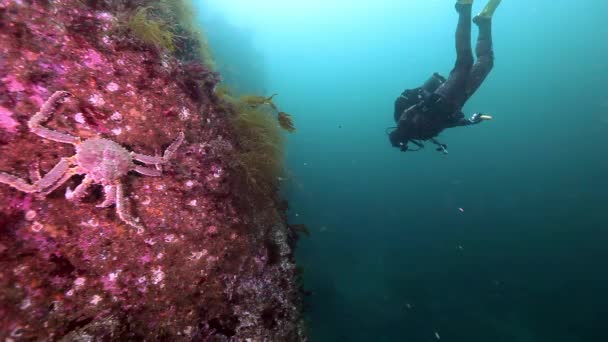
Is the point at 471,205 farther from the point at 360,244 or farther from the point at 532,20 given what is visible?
the point at 532,20

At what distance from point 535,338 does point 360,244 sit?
418 inches

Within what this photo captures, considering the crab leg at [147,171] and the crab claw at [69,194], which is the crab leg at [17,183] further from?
the crab leg at [147,171]

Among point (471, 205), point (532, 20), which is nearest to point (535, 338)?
point (471, 205)

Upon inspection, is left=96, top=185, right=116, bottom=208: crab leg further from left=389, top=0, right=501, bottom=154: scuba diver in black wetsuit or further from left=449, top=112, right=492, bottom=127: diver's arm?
left=449, top=112, right=492, bottom=127: diver's arm

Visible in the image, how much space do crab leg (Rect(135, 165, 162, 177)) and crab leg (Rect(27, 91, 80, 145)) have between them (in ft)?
1.74

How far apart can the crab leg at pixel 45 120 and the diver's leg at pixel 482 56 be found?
9.56 meters

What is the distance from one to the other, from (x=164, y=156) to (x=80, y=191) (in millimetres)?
780

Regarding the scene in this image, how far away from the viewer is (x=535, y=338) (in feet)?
50.5

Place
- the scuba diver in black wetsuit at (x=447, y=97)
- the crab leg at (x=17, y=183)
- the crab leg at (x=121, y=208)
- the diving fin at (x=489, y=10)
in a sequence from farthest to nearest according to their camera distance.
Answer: the diving fin at (x=489, y=10) < the scuba diver in black wetsuit at (x=447, y=97) < the crab leg at (x=121, y=208) < the crab leg at (x=17, y=183)

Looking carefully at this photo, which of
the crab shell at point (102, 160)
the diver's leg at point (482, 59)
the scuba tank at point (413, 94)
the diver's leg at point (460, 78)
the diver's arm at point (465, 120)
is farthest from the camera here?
the scuba tank at point (413, 94)

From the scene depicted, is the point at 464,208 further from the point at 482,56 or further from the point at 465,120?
the point at 465,120

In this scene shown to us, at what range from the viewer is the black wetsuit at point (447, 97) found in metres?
8.21

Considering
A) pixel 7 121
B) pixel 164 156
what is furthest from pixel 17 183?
pixel 164 156

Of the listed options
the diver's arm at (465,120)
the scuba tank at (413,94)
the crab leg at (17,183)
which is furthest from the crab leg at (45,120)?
the diver's arm at (465,120)
